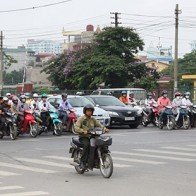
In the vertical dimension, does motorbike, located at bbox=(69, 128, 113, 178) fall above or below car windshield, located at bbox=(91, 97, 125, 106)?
below

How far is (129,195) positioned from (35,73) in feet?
314

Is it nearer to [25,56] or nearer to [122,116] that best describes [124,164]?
[122,116]

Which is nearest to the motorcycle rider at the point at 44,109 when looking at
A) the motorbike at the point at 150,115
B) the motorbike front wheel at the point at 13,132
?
the motorbike front wheel at the point at 13,132

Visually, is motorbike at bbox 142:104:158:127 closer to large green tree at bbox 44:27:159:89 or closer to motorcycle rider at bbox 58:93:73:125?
motorcycle rider at bbox 58:93:73:125

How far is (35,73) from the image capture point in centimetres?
10356

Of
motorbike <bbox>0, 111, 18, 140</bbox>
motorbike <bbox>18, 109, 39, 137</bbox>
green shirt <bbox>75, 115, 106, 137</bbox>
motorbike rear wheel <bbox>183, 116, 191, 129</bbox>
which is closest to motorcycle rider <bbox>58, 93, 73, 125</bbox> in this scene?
motorbike <bbox>18, 109, 39, 137</bbox>

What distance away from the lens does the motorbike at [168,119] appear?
24.0 m

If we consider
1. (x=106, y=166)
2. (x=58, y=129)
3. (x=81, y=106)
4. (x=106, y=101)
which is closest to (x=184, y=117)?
(x=106, y=101)

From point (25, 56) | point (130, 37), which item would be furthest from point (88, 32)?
point (130, 37)

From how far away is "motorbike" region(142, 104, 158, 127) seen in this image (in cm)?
2591

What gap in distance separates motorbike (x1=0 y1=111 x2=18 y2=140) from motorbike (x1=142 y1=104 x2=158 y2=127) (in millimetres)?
7565

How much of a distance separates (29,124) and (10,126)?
1.16m

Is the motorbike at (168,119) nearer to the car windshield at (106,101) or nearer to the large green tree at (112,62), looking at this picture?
the car windshield at (106,101)

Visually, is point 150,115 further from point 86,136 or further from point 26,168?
point 86,136
